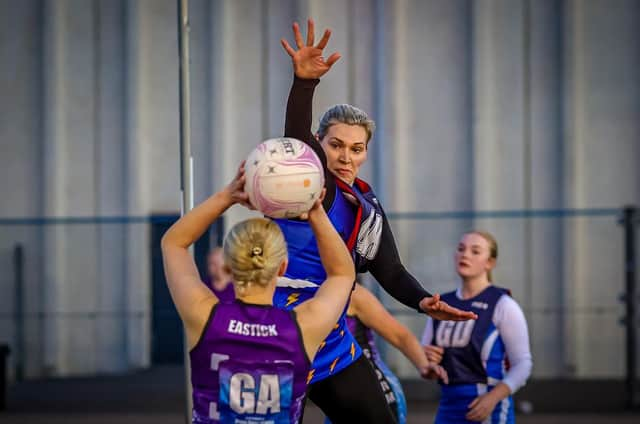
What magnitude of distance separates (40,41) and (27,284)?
3.16 meters

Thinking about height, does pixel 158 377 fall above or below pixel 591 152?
below

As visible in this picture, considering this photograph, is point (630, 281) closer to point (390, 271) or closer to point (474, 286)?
point (474, 286)

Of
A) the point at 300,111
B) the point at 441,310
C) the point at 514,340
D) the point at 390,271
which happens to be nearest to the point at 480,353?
the point at 514,340

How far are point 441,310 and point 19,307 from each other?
799cm

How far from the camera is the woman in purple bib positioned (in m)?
2.83

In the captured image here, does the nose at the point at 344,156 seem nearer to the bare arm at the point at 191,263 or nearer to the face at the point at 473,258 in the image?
the bare arm at the point at 191,263

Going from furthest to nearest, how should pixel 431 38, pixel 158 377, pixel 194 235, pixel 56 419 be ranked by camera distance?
pixel 431 38 < pixel 158 377 < pixel 56 419 < pixel 194 235

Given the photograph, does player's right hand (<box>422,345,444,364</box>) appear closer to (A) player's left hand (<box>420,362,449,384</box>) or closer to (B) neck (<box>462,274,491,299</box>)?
(A) player's left hand (<box>420,362,449,384</box>)

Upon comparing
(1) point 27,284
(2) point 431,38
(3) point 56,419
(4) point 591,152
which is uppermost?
(2) point 431,38

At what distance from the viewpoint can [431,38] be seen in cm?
1112

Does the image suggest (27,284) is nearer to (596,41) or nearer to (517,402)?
(517,402)

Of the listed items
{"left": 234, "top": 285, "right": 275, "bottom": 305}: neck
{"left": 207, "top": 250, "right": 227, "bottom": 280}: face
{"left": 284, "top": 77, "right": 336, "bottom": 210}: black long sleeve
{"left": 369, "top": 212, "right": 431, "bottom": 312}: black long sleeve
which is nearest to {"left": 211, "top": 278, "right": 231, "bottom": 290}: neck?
{"left": 207, "top": 250, "right": 227, "bottom": 280}: face

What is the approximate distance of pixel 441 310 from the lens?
352 cm

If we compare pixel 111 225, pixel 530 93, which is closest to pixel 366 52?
pixel 530 93
